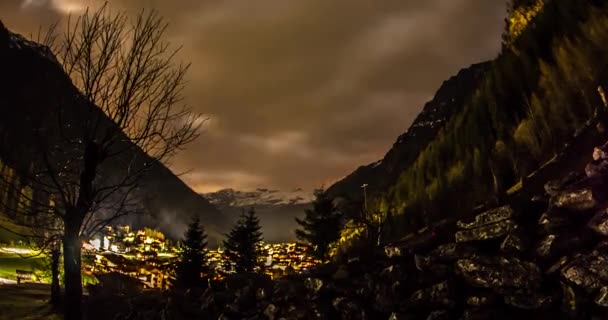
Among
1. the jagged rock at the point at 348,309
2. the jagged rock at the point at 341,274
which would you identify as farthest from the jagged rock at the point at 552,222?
the jagged rock at the point at 341,274

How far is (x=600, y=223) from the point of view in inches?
204

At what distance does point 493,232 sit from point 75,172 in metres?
8.39

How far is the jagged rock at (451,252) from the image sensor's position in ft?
21.6

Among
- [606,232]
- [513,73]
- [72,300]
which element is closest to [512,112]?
[513,73]

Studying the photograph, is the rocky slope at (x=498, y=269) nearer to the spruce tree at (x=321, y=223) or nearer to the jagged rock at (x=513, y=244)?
the jagged rock at (x=513, y=244)

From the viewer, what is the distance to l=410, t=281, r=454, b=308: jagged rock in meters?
6.37

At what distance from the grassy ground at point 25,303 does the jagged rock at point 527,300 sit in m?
18.0

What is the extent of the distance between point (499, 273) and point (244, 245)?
155ft

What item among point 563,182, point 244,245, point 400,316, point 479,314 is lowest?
point 400,316

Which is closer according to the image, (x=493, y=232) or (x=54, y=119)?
(x=493, y=232)

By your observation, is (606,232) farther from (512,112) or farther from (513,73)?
(513,73)

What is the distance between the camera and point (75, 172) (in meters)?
9.45

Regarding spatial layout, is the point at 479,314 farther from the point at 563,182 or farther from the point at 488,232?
the point at 563,182

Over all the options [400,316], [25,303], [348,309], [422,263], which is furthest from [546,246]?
[25,303]
